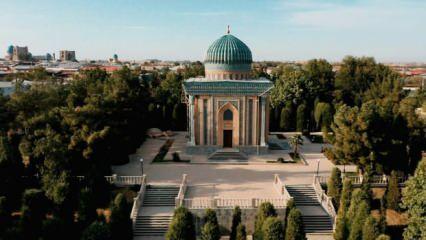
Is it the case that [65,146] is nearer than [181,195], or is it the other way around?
[181,195]

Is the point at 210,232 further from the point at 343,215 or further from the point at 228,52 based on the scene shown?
the point at 228,52

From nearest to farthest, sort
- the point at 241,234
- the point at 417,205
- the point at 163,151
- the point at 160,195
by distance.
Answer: the point at 417,205 → the point at 241,234 → the point at 160,195 → the point at 163,151

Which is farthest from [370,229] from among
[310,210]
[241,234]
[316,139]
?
[316,139]

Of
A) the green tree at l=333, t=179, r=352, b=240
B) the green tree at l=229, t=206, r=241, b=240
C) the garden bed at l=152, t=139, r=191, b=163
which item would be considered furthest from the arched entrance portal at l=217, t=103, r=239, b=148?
the green tree at l=229, t=206, r=241, b=240

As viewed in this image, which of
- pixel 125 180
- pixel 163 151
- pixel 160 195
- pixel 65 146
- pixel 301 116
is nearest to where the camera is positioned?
pixel 65 146

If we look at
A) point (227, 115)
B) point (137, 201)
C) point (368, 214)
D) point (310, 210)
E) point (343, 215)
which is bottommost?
point (310, 210)
